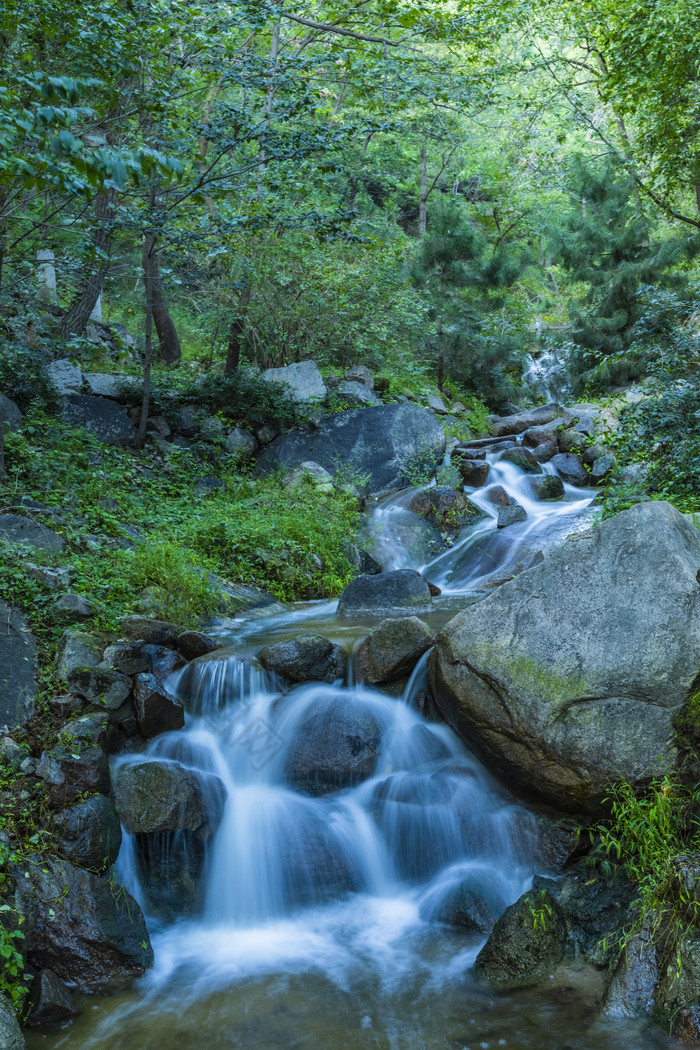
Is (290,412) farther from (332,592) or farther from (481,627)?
(481,627)

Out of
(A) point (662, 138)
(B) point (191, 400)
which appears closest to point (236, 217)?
(B) point (191, 400)

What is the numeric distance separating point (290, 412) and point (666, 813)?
9482mm

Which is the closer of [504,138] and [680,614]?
[680,614]

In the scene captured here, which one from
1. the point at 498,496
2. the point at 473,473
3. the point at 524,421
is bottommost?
the point at 498,496

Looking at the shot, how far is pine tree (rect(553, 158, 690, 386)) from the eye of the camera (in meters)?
14.9

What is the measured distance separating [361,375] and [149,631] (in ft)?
32.0

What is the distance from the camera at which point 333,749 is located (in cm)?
531

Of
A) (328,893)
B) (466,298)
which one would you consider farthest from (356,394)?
(328,893)

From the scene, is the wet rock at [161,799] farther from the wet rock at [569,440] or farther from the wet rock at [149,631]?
the wet rock at [569,440]

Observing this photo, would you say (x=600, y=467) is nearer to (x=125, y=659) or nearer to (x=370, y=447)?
(x=370, y=447)

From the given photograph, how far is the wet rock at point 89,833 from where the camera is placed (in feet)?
13.4

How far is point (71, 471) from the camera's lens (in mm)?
8961

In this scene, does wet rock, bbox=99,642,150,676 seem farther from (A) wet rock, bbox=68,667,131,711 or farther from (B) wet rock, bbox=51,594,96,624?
(B) wet rock, bbox=51,594,96,624

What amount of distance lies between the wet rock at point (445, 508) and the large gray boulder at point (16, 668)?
6.45m
